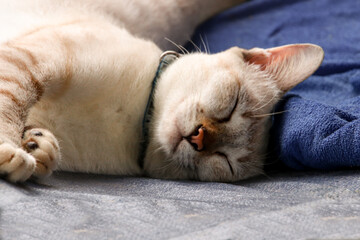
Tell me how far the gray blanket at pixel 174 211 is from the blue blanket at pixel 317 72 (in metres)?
0.15

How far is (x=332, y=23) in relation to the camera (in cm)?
282

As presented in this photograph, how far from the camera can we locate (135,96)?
1.77 metres

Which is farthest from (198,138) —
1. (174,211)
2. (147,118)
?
(174,211)

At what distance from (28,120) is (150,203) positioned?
606 mm

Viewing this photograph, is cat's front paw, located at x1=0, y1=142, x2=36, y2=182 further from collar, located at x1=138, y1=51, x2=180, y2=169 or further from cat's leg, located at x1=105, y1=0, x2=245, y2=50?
cat's leg, located at x1=105, y1=0, x2=245, y2=50

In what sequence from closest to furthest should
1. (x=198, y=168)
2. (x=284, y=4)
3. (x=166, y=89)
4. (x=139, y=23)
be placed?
(x=198, y=168) → (x=166, y=89) → (x=139, y=23) → (x=284, y=4)

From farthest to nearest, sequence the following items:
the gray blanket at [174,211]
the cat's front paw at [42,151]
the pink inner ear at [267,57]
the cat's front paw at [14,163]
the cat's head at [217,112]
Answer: the pink inner ear at [267,57], the cat's head at [217,112], the cat's front paw at [42,151], the cat's front paw at [14,163], the gray blanket at [174,211]

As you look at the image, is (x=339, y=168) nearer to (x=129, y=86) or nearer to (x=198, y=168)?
(x=198, y=168)

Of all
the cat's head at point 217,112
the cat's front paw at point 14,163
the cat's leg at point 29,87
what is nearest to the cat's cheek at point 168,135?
the cat's head at point 217,112

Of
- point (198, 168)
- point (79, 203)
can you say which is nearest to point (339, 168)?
point (198, 168)

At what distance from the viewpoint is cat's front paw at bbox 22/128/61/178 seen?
52.2 inches

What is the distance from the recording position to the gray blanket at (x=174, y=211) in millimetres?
1035

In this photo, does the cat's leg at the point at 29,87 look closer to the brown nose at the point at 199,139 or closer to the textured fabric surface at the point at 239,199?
the textured fabric surface at the point at 239,199

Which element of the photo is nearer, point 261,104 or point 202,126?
point 202,126
